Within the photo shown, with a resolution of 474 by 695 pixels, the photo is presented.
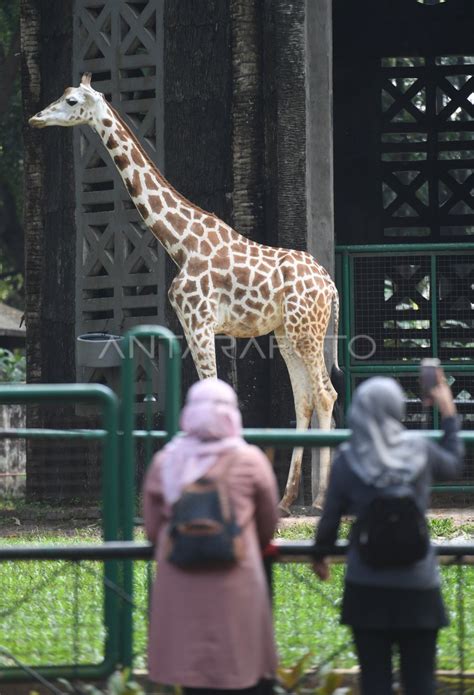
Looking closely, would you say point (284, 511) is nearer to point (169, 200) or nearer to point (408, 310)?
point (169, 200)

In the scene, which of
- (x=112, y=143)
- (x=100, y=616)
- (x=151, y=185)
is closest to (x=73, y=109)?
(x=112, y=143)

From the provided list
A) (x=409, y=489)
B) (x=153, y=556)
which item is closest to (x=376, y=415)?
(x=409, y=489)

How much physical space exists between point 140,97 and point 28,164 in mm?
1850

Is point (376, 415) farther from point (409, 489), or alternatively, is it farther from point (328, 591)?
point (328, 591)

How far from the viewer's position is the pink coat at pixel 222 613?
5.65 meters

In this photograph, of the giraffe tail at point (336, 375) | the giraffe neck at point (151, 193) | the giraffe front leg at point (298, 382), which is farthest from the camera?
the giraffe tail at point (336, 375)

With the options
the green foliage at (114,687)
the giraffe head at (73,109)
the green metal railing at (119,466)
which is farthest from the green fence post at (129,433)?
the giraffe head at (73,109)

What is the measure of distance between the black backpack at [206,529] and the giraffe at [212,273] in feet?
22.4

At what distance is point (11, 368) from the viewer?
1054 inches

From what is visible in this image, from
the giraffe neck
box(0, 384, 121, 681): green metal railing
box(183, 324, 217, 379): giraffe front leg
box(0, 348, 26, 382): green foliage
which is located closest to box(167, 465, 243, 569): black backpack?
box(0, 384, 121, 681): green metal railing

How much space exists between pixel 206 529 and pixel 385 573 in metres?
0.68

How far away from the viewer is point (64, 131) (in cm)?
1551

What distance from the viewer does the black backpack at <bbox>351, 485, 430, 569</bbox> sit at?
5676 mm

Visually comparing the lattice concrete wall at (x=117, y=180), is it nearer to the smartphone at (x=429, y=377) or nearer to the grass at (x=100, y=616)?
the grass at (x=100, y=616)
